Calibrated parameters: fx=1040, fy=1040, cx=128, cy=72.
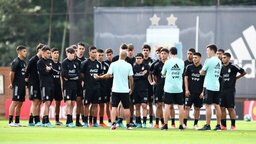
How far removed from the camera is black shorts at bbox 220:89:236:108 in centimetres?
2909

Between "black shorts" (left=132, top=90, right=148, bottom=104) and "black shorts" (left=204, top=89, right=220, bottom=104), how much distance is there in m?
2.57

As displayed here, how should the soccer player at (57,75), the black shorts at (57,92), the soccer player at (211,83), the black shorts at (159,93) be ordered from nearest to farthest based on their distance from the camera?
the soccer player at (211,83), the soccer player at (57,75), the black shorts at (159,93), the black shorts at (57,92)

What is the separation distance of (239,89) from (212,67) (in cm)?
1283

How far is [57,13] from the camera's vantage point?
58344mm

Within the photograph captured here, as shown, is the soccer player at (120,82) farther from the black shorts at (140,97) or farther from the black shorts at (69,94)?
the black shorts at (140,97)

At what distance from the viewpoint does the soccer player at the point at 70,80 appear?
95.8 feet

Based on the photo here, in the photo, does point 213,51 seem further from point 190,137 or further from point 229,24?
point 229,24

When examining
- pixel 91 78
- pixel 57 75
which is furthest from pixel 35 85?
pixel 91 78

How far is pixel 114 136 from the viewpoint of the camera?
2417 centimetres

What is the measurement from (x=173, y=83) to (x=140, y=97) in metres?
2.86

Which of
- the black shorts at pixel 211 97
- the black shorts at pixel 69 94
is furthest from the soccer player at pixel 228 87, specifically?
the black shorts at pixel 69 94

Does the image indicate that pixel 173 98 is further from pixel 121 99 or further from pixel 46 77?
pixel 46 77

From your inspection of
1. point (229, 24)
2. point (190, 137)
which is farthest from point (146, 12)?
point (190, 137)

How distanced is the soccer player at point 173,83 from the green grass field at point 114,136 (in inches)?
27.0
